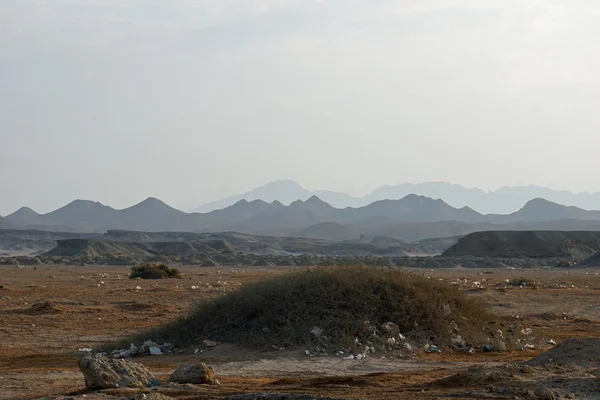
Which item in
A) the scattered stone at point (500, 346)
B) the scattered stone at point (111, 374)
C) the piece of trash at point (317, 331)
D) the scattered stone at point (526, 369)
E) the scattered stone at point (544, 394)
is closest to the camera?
the scattered stone at point (544, 394)

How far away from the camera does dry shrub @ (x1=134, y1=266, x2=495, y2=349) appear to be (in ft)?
57.1

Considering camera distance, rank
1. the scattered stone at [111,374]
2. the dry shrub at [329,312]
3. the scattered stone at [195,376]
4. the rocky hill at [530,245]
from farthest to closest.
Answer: the rocky hill at [530,245]
the dry shrub at [329,312]
the scattered stone at [195,376]
the scattered stone at [111,374]

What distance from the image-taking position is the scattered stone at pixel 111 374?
38.6 ft

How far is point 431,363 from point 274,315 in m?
3.66

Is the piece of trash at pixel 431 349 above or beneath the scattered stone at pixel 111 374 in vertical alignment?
beneath

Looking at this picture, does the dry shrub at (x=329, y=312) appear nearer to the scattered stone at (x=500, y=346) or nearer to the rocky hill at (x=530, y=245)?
the scattered stone at (x=500, y=346)

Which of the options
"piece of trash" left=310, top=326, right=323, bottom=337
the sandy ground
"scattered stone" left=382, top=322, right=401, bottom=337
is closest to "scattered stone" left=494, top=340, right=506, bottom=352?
the sandy ground

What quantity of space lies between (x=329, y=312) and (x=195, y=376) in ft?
19.0

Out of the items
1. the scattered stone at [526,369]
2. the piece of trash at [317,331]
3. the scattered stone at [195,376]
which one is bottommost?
the scattered stone at [526,369]

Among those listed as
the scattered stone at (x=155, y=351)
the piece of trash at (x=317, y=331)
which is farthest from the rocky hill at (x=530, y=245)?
the scattered stone at (x=155, y=351)

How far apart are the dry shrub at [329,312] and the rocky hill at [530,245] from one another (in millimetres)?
72410

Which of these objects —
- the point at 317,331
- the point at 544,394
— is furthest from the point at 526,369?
the point at 317,331

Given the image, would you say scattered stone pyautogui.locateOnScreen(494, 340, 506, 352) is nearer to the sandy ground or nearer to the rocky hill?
the sandy ground

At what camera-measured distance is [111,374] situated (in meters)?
12.0
